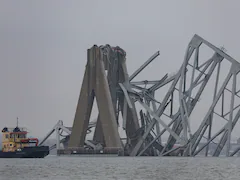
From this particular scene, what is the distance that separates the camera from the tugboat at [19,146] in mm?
135625

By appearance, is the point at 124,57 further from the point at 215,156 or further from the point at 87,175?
the point at 87,175

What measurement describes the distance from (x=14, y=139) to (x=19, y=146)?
1196 mm

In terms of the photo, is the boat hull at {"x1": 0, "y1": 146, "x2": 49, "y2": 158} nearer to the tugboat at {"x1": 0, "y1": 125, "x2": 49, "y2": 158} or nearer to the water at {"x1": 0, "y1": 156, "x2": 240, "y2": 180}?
the tugboat at {"x1": 0, "y1": 125, "x2": 49, "y2": 158}

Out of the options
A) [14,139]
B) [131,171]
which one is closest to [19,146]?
[14,139]

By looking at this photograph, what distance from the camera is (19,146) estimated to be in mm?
137000

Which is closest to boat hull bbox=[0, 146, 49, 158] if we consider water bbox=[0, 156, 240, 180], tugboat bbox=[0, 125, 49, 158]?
tugboat bbox=[0, 125, 49, 158]

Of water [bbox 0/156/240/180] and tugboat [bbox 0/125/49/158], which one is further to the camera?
tugboat [bbox 0/125/49/158]

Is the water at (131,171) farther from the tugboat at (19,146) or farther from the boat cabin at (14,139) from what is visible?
the boat cabin at (14,139)

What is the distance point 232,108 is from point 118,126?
2577cm

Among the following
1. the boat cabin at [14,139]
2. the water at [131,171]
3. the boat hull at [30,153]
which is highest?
the boat cabin at [14,139]

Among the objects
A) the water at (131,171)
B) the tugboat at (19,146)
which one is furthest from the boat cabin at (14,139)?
the water at (131,171)

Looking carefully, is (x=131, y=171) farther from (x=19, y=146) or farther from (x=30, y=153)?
(x=19, y=146)

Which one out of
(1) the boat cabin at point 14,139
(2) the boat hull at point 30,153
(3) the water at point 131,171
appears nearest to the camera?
(3) the water at point 131,171

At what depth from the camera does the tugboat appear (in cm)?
13562
